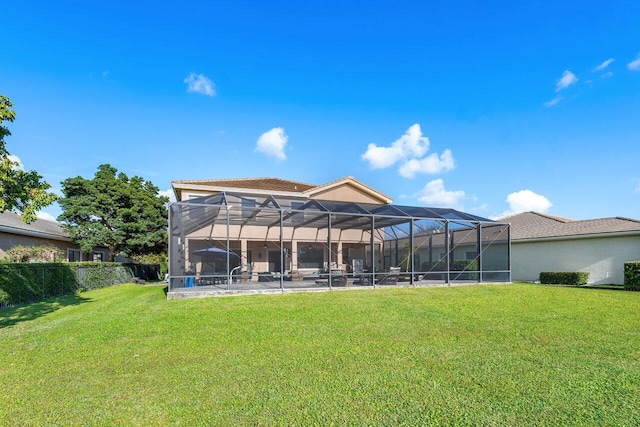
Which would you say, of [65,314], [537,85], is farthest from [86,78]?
[537,85]

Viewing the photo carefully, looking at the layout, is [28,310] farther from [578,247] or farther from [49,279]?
[578,247]

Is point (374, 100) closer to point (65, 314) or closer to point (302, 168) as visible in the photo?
point (302, 168)

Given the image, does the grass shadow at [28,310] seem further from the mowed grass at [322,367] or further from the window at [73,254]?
the window at [73,254]

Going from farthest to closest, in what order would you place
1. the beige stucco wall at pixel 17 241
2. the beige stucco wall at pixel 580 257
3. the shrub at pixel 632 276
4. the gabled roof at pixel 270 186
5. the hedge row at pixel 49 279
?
1. the gabled roof at pixel 270 186
2. the beige stucco wall at pixel 580 257
3. the beige stucco wall at pixel 17 241
4. the shrub at pixel 632 276
5. the hedge row at pixel 49 279

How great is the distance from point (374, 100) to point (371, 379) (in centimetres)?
1672

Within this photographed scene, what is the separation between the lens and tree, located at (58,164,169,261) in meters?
22.5

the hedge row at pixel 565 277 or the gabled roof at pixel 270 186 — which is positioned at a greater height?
the gabled roof at pixel 270 186

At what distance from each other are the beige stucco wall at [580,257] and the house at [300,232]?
10.1 feet

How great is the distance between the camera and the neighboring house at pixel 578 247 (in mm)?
16297

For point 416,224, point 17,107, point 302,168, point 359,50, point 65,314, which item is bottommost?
point 65,314

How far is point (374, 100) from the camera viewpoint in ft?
60.8

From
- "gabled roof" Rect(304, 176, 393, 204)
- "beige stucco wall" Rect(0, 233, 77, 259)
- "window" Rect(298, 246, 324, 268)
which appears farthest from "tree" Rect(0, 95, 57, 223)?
"gabled roof" Rect(304, 176, 393, 204)

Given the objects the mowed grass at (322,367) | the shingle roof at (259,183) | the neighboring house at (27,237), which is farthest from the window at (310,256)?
the neighboring house at (27,237)

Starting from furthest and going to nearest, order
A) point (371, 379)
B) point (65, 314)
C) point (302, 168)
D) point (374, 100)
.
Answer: point (302, 168) < point (374, 100) < point (65, 314) < point (371, 379)
